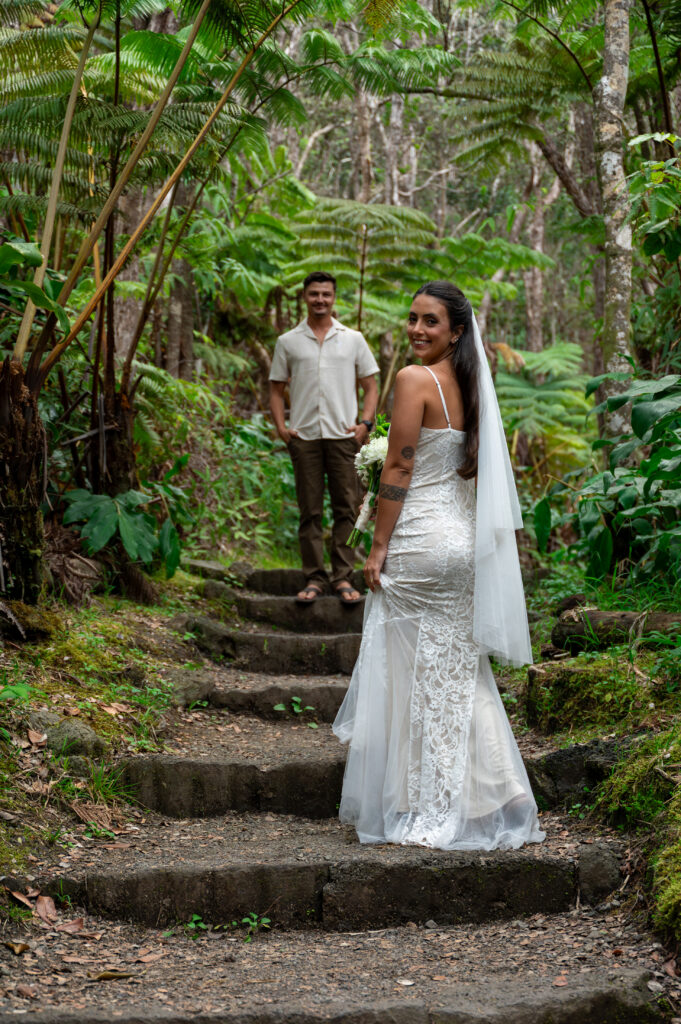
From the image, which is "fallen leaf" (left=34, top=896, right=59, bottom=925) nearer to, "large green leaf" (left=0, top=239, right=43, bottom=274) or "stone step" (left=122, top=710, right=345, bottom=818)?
"stone step" (left=122, top=710, right=345, bottom=818)

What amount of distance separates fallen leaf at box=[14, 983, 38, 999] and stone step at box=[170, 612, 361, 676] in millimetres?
3132

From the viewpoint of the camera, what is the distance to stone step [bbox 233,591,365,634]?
613cm

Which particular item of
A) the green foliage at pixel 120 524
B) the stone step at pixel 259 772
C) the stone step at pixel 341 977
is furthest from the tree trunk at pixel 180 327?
the stone step at pixel 341 977

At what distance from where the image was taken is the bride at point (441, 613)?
335 cm

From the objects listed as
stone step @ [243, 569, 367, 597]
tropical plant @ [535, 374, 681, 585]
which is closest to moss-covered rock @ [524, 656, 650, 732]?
tropical plant @ [535, 374, 681, 585]

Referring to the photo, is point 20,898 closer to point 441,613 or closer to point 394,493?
point 441,613

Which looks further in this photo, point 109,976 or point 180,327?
point 180,327

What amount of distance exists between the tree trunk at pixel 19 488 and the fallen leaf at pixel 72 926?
1698 millimetres

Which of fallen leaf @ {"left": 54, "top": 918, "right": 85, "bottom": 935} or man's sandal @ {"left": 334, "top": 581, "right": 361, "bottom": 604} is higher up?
man's sandal @ {"left": 334, "top": 581, "right": 361, "bottom": 604}

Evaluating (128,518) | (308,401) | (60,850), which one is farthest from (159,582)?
(60,850)

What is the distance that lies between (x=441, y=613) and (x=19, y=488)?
213 centimetres

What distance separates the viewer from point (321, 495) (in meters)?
6.30

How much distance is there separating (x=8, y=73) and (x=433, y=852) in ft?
16.0

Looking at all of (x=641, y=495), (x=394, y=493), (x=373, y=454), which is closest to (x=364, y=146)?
(x=641, y=495)
